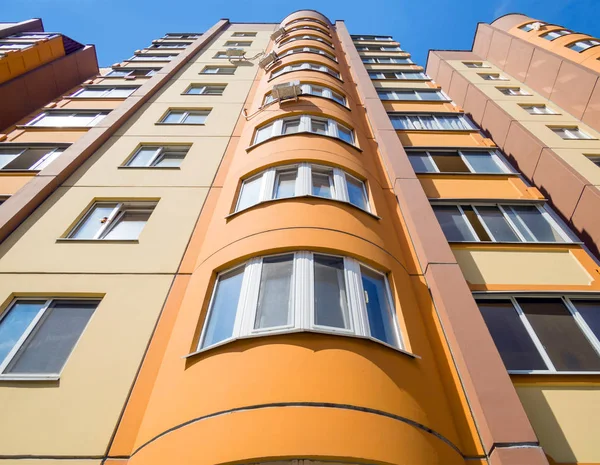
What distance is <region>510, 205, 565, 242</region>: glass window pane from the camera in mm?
8562

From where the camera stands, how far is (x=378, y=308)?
17.8 ft

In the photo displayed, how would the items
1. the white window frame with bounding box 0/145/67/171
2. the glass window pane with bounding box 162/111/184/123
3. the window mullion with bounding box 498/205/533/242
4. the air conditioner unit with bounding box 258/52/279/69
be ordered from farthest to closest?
the air conditioner unit with bounding box 258/52/279/69 → the glass window pane with bounding box 162/111/184/123 → the white window frame with bounding box 0/145/67/171 → the window mullion with bounding box 498/205/533/242

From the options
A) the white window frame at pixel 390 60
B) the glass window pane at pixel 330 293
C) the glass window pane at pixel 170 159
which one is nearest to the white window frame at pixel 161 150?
the glass window pane at pixel 170 159

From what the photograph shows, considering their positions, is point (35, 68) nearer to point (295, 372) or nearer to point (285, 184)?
point (285, 184)

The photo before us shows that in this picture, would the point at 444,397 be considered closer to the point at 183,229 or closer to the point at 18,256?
the point at 183,229

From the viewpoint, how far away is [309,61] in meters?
15.2

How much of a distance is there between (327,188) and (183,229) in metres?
3.39

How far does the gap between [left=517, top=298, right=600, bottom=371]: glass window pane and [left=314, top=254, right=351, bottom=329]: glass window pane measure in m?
3.78

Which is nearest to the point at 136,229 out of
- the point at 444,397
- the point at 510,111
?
the point at 444,397

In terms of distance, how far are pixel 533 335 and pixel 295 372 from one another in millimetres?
4633

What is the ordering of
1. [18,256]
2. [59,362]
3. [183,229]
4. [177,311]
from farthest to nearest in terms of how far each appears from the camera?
[183,229] → [18,256] → [177,311] → [59,362]

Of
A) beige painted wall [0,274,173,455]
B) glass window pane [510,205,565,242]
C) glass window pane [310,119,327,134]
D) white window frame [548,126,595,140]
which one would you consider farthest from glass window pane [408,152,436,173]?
beige painted wall [0,274,173,455]

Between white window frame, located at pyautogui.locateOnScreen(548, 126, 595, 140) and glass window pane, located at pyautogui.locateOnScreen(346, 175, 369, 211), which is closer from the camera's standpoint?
glass window pane, located at pyautogui.locateOnScreen(346, 175, 369, 211)

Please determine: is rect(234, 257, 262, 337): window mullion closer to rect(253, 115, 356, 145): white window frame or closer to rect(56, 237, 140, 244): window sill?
rect(56, 237, 140, 244): window sill
